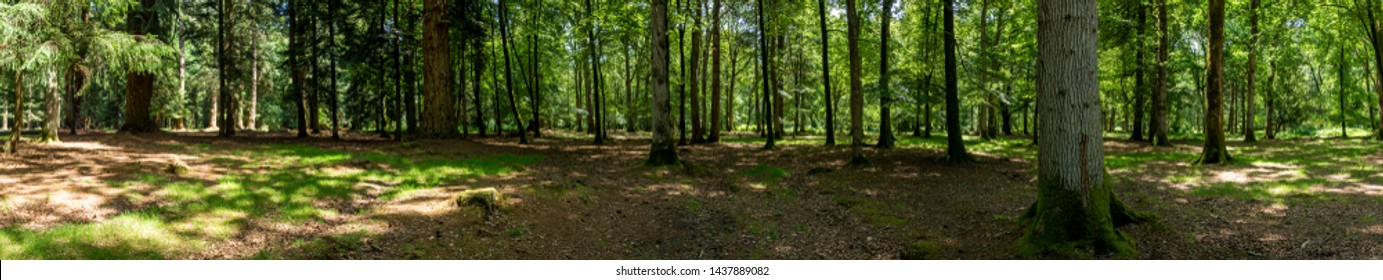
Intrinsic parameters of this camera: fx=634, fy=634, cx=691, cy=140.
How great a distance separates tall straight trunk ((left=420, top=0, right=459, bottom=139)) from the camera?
1819 cm

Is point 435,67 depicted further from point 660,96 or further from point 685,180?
point 685,180

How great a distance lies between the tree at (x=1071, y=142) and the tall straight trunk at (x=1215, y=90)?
10.4 metres

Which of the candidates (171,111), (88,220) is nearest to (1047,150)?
(88,220)

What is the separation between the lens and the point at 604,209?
910cm

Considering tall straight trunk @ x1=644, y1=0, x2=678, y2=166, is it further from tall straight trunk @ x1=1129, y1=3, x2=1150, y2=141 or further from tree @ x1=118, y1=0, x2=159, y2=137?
tall straight trunk @ x1=1129, y1=3, x2=1150, y2=141

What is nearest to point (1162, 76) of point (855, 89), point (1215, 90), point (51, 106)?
point (1215, 90)

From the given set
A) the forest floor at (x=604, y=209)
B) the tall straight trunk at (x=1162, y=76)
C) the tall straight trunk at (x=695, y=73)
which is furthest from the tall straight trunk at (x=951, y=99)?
the tall straight trunk at (x=1162, y=76)

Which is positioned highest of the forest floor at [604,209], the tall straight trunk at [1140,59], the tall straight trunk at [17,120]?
the tall straight trunk at [1140,59]

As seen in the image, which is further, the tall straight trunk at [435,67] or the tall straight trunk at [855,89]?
the tall straight trunk at [435,67]

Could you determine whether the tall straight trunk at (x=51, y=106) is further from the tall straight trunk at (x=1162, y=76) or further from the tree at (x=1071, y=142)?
the tall straight trunk at (x=1162, y=76)

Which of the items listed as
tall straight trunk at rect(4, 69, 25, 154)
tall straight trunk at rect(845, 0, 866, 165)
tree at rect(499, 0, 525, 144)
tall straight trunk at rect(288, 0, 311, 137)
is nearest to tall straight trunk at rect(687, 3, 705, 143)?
tree at rect(499, 0, 525, 144)

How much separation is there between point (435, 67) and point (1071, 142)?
16.7 meters

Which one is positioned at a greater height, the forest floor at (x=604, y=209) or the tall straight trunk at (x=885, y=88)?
the tall straight trunk at (x=885, y=88)

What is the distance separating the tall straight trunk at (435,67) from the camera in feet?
59.7
